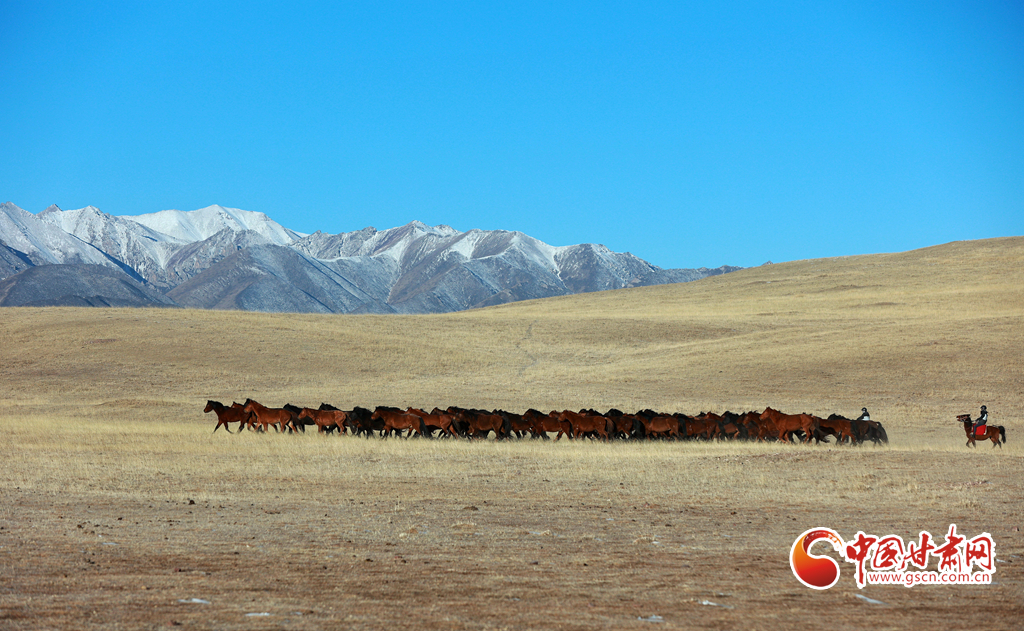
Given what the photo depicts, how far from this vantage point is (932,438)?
26.1 m

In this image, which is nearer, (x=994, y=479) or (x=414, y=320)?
(x=994, y=479)

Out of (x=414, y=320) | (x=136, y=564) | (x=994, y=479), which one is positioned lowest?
(x=136, y=564)

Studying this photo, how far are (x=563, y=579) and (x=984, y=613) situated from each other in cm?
351

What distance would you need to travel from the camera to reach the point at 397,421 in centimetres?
2580

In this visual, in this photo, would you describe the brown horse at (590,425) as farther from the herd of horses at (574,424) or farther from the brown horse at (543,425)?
the brown horse at (543,425)

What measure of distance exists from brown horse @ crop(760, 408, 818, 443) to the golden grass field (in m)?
2.36

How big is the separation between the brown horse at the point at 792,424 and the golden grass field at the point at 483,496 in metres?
2.36

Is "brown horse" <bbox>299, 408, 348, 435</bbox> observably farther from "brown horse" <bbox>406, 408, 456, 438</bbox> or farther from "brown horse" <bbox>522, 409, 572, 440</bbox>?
"brown horse" <bbox>522, 409, 572, 440</bbox>

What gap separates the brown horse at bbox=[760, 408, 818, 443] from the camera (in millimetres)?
23953

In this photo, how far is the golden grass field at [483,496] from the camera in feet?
23.5

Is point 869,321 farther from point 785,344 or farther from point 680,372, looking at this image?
point 680,372

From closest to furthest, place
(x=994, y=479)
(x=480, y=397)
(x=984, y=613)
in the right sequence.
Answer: (x=984, y=613), (x=994, y=479), (x=480, y=397)

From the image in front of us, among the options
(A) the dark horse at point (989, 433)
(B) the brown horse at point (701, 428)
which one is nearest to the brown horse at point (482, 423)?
(B) the brown horse at point (701, 428)

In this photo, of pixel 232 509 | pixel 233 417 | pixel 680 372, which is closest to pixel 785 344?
pixel 680 372
